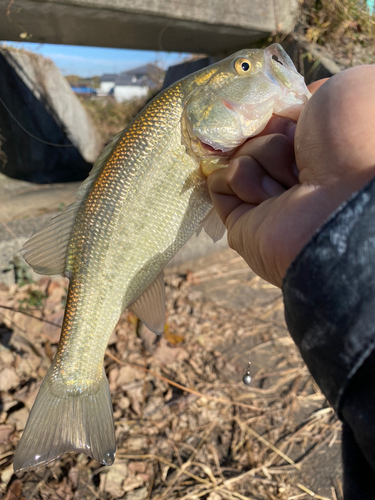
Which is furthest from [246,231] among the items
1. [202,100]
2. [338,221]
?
[202,100]

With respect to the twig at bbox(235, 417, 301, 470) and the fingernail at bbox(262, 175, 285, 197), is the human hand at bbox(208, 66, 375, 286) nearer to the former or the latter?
the fingernail at bbox(262, 175, 285, 197)

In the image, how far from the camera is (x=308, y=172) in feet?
3.26

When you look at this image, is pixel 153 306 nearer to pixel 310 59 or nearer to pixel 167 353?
pixel 167 353

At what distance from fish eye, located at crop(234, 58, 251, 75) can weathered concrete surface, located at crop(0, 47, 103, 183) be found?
14.9 feet

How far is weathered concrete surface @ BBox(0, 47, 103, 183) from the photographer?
579 centimetres

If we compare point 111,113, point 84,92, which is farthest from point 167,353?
point 84,92

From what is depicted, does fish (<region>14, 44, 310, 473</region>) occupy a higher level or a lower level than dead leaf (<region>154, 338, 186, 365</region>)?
higher

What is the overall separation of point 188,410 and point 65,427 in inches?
48.3

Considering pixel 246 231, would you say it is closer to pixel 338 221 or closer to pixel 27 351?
pixel 338 221

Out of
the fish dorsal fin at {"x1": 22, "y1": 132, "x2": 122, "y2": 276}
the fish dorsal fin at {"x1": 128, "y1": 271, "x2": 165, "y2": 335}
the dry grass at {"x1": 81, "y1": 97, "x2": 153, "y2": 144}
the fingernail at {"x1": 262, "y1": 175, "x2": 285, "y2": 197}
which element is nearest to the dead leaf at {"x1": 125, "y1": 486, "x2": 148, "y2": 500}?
the fish dorsal fin at {"x1": 128, "y1": 271, "x2": 165, "y2": 335}

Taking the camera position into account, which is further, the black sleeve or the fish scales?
the fish scales

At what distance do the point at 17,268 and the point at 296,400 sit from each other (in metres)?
2.70

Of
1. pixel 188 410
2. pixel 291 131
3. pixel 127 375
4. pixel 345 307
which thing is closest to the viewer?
pixel 345 307

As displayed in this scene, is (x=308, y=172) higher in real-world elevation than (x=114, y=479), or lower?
higher
